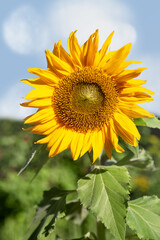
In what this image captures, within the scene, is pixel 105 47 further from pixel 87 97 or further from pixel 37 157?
pixel 37 157

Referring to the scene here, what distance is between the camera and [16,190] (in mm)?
3121

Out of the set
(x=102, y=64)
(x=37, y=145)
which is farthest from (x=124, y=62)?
(x=37, y=145)

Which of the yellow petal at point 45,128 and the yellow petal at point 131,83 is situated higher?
the yellow petal at point 131,83

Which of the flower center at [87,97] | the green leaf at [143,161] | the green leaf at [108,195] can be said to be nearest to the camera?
the green leaf at [108,195]

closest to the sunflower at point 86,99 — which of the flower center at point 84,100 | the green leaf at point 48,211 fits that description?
the flower center at point 84,100

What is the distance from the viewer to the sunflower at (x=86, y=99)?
79 centimetres

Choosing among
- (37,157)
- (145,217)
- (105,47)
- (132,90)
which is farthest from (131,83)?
(145,217)

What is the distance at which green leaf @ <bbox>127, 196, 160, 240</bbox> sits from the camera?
0.90m

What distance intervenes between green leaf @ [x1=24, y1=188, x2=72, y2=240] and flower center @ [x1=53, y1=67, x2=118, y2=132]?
0.28 m

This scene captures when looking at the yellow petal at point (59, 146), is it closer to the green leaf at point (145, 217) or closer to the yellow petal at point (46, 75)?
the yellow petal at point (46, 75)

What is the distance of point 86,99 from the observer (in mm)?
894

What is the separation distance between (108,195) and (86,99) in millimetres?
296

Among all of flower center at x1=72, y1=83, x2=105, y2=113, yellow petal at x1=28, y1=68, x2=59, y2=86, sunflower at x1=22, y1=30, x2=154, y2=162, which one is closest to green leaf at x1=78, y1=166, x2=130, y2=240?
sunflower at x1=22, y1=30, x2=154, y2=162

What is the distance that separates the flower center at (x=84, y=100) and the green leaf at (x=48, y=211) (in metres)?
0.28
